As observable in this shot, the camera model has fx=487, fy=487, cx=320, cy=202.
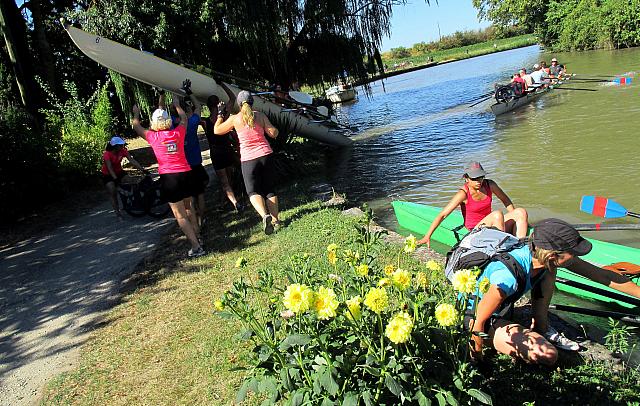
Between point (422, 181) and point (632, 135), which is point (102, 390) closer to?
point (422, 181)

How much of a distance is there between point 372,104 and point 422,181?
20829 mm

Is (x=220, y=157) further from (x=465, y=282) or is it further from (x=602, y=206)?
(x=465, y=282)

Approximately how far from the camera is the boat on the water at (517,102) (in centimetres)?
1695

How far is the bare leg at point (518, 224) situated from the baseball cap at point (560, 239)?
1.44 m

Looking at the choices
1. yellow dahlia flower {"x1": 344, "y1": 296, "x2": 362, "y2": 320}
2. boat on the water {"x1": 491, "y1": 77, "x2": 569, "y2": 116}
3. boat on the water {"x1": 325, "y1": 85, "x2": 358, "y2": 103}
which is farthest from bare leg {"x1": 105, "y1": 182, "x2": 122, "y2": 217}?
boat on the water {"x1": 325, "y1": 85, "x2": 358, "y2": 103}

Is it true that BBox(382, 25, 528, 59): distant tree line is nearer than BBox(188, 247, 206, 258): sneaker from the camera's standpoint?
No

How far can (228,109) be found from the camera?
7652mm

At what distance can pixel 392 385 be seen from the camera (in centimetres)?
205

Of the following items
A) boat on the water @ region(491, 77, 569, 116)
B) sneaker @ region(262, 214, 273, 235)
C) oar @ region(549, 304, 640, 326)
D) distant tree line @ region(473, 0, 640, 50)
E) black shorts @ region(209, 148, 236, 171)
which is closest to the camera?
oar @ region(549, 304, 640, 326)

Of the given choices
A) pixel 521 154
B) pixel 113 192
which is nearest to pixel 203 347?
pixel 113 192

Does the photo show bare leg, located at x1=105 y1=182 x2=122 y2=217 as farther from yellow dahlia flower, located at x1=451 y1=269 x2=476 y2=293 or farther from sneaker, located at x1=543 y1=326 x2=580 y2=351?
Result: yellow dahlia flower, located at x1=451 y1=269 x2=476 y2=293

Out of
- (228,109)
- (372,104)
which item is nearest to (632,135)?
(228,109)

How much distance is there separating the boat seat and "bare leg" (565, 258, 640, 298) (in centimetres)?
108

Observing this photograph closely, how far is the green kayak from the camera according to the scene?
4285 millimetres
